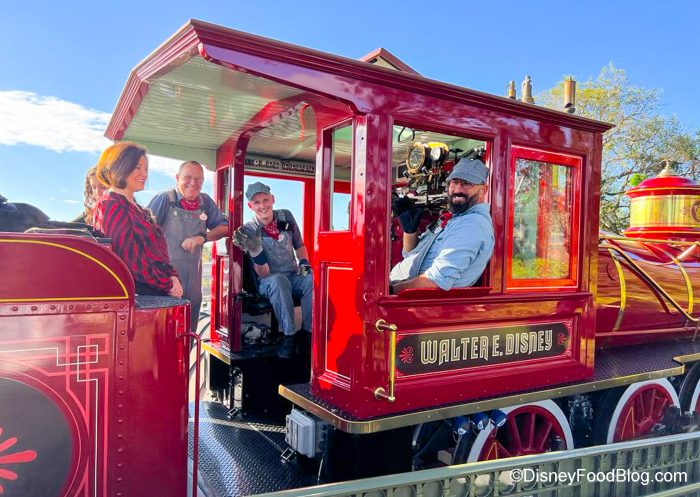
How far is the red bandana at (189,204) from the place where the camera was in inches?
147

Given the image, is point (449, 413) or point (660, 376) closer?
point (449, 413)

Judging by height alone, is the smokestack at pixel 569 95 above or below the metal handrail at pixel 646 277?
above

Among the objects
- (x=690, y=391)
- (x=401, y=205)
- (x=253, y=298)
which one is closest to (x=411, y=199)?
(x=401, y=205)

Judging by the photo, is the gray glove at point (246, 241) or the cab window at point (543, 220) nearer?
the cab window at point (543, 220)

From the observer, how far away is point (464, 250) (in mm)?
2557

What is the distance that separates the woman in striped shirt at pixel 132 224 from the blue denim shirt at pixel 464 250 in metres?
1.33

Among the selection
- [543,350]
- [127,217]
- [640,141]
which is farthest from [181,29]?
[640,141]

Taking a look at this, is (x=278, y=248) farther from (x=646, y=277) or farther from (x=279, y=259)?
(x=646, y=277)

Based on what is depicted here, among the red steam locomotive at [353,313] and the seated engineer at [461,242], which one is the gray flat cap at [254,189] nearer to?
the red steam locomotive at [353,313]

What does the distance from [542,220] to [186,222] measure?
2.55 m

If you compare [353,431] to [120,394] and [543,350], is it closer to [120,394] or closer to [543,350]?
[120,394]

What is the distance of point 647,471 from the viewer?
2.81 meters

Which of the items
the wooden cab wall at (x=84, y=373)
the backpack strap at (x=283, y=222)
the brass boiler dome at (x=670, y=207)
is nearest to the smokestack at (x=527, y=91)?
the backpack strap at (x=283, y=222)

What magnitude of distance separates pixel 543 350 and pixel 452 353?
717mm
